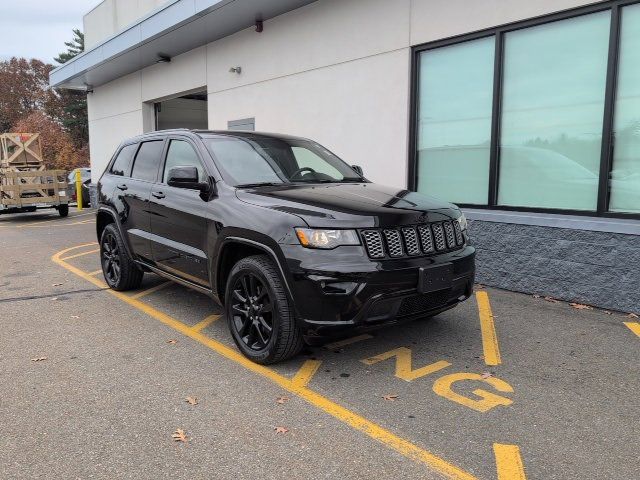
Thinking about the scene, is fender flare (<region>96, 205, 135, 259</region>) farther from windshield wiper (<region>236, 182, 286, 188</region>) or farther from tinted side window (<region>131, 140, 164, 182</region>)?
windshield wiper (<region>236, 182, 286, 188</region>)

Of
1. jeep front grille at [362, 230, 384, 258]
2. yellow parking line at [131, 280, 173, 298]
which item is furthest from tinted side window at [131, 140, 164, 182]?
jeep front grille at [362, 230, 384, 258]

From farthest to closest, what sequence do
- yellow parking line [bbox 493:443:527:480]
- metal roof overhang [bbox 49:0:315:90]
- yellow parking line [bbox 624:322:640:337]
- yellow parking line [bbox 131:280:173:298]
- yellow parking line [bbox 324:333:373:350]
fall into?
metal roof overhang [bbox 49:0:315:90]
yellow parking line [bbox 131:280:173:298]
yellow parking line [bbox 624:322:640:337]
yellow parking line [bbox 324:333:373:350]
yellow parking line [bbox 493:443:527:480]

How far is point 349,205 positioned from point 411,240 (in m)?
0.53

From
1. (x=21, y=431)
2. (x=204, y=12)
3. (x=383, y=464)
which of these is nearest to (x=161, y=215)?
(x=21, y=431)

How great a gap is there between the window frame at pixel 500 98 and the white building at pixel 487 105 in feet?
0.05

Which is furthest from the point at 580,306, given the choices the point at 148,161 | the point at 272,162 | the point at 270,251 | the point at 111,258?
the point at 111,258

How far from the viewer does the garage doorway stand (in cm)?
1626

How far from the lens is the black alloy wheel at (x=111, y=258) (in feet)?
21.1

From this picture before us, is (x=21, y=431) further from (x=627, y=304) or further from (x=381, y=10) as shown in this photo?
(x=381, y=10)

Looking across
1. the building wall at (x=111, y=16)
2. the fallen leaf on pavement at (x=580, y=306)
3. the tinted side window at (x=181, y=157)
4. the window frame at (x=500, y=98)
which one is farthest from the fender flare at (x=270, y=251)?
the building wall at (x=111, y=16)

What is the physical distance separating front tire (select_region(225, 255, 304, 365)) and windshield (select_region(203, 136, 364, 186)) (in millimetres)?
846

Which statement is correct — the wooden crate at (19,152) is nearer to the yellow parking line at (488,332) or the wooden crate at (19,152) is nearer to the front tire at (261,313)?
the front tire at (261,313)

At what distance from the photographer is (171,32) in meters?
11.5

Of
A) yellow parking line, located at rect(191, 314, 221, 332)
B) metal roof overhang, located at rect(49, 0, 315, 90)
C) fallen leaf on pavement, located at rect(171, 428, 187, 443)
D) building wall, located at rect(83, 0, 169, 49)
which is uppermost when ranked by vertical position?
building wall, located at rect(83, 0, 169, 49)
